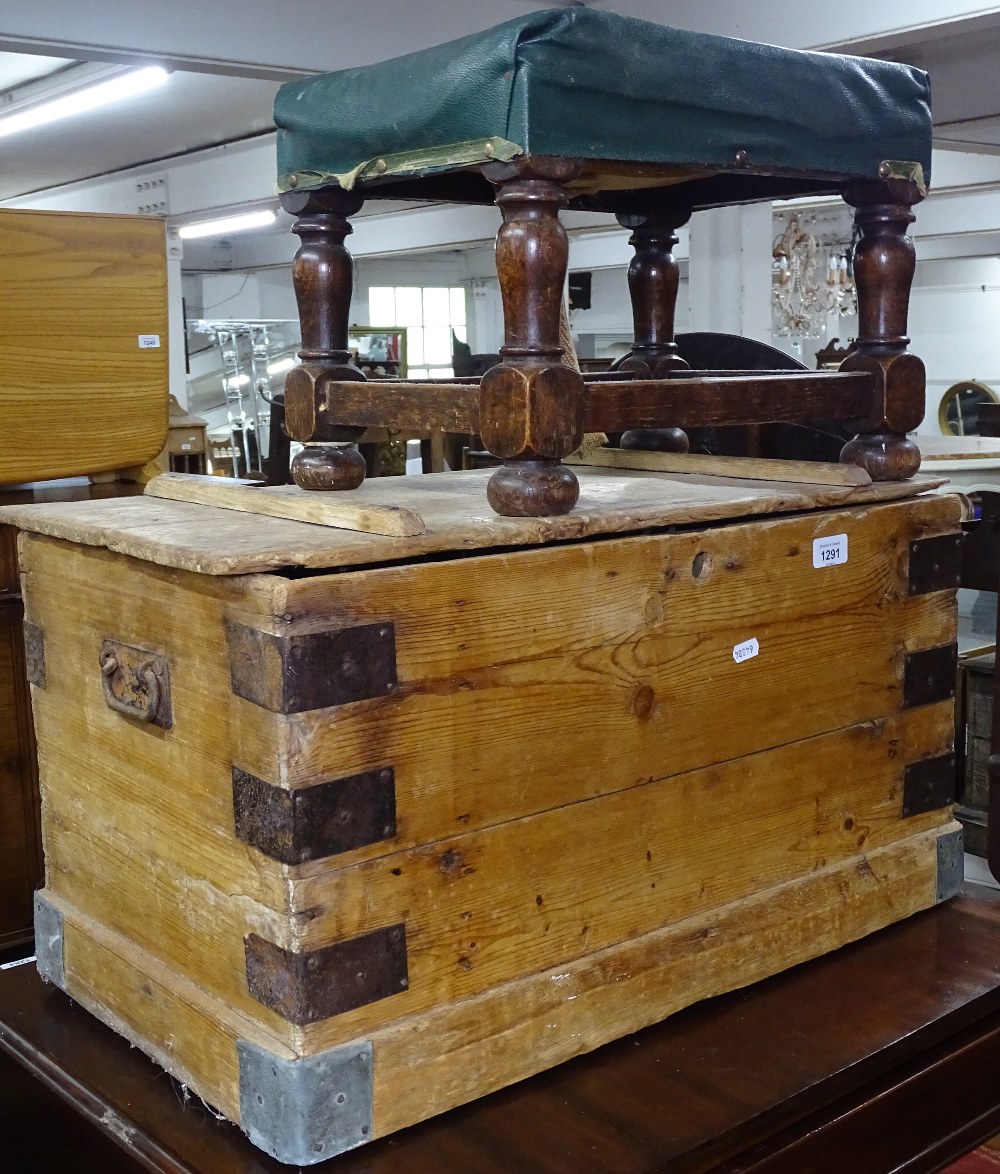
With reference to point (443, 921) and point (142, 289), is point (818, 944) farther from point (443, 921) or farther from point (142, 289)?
point (142, 289)

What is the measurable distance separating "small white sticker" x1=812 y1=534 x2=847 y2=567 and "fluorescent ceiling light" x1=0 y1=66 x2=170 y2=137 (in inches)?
230

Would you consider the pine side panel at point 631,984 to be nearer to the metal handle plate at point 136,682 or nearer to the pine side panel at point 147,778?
the pine side panel at point 147,778

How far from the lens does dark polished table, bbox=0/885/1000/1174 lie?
39.8 inches

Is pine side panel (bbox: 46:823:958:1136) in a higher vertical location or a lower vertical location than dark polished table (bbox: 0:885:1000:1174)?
higher

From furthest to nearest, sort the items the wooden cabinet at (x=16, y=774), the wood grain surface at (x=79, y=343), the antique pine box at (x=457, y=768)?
the wooden cabinet at (x=16, y=774)
the wood grain surface at (x=79, y=343)
the antique pine box at (x=457, y=768)

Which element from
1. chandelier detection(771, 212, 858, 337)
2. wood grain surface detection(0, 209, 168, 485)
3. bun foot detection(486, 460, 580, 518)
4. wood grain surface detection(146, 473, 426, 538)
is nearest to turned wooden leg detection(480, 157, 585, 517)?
bun foot detection(486, 460, 580, 518)

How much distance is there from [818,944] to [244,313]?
16913 mm

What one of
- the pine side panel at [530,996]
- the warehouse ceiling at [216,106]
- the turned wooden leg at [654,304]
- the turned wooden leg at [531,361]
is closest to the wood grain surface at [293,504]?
the turned wooden leg at [531,361]

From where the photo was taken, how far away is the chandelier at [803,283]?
28.3 feet

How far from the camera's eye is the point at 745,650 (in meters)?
1.21

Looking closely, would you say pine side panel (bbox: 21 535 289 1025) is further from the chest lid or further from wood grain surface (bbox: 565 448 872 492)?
wood grain surface (bbox: 565 448 872 492)

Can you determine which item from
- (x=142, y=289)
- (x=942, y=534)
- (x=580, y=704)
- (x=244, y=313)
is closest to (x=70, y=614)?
(x=580, y=704)

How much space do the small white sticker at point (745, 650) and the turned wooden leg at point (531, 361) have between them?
234mm

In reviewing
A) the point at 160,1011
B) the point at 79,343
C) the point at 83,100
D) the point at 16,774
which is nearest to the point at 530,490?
the point at 160,1011
